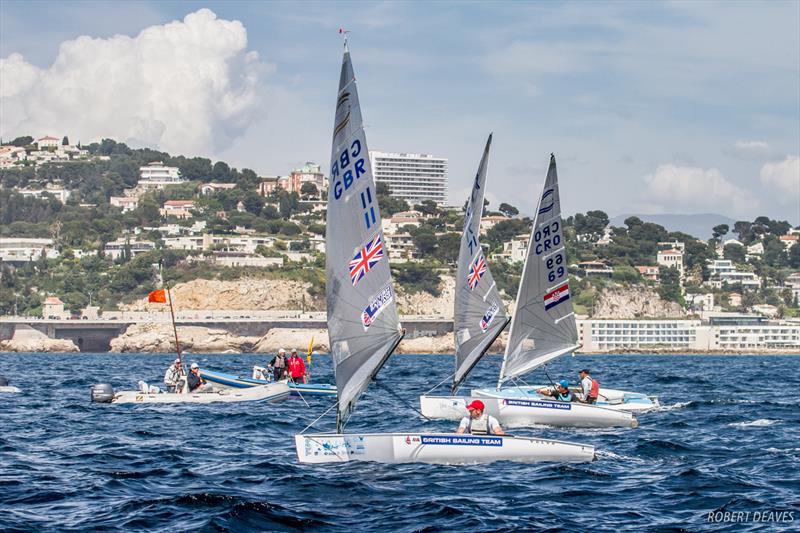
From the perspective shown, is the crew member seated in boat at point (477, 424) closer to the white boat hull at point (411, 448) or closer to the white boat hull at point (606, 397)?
the white boat hull at point (411, 448)

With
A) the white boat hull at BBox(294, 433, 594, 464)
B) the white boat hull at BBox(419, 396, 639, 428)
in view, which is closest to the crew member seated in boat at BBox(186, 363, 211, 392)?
the white boat hull at BBox(419, 396, 639, 428)

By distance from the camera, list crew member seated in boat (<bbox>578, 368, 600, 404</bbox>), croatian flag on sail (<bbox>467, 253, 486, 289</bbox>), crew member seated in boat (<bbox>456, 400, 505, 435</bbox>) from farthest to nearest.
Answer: croatian flag on sail (<bbox>467, 253, 486, 289</bbox>)
crew member seated in boat (<bbox>578, 368, 600, 404</bbox>)
crew member seated in boat (<bbox>456, 400, 505, 435</bbox>)

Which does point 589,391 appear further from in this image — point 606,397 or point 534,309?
point 534,309

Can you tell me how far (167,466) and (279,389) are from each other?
15842 mm

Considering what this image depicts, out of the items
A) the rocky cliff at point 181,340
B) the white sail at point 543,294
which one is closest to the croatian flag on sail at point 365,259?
the white sail at point 543,294

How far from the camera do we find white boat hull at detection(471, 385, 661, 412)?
33.9 m

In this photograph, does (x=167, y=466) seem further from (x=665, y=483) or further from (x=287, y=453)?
(x=665, y=483)

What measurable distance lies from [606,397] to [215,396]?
41.8ft

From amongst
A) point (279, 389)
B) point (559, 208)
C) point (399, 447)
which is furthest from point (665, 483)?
point (279, 389)

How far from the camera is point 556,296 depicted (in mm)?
36562

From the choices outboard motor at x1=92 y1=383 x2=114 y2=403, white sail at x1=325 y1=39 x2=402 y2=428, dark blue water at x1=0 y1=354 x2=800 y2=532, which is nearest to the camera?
dark blue water at x1=0 y1=354 x2=800 y2=532

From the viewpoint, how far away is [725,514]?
19.0 meters

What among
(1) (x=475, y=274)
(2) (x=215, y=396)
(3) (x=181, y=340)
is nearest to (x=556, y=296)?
(1) (x=475, y=274)

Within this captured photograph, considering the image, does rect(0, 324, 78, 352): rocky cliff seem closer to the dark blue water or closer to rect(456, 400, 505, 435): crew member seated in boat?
the dark blue water
